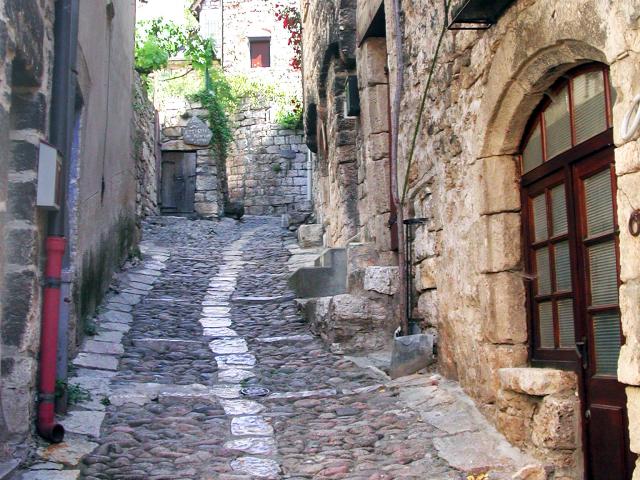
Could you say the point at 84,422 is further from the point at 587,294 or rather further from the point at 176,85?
the point at 176,85

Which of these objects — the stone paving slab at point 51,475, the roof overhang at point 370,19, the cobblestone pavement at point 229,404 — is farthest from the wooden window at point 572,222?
the roof overhang at point 370,19

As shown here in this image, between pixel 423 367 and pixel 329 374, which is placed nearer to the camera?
pixel 423 367

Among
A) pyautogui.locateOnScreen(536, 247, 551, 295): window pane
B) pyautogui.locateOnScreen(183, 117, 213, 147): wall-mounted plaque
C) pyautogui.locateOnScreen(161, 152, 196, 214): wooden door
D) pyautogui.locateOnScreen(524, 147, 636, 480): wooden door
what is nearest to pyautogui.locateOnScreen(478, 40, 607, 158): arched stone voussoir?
pyautogui.locateOnScreen(524, 147, 636, 480): wooden door

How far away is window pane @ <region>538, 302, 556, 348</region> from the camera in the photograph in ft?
12.4

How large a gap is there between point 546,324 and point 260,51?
20605 millimetres

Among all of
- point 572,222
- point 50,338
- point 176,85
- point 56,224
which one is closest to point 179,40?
point 176,85

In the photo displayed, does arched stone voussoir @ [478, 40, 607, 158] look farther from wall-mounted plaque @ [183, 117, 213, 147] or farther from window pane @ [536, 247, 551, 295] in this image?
wall-mounted plaque @ [183, 117, 213, 147]

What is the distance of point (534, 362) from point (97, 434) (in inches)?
91.6

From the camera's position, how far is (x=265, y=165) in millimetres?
20688

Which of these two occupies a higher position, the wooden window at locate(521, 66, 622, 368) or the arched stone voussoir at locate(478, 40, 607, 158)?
the arched stone voussoir at locate(478, 40, 607, 158)

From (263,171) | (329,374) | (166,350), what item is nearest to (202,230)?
(263,171)

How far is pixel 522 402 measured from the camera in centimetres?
372

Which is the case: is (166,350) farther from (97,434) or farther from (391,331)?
(97,434)

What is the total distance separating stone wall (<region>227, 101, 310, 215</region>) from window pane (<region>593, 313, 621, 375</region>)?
16930 mm
